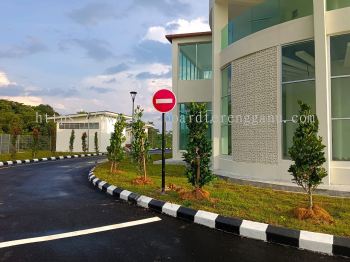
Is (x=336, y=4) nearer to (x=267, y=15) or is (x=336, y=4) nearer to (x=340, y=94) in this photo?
(x=267, y=15)

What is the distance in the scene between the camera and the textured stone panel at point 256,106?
479 inches

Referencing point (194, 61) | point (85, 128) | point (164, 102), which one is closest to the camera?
point (164, 102)

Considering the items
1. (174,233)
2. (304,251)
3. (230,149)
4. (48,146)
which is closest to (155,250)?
(174,233)

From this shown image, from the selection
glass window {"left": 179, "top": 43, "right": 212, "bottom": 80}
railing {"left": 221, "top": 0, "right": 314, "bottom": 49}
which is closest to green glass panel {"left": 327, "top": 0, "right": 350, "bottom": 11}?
railing {"left": 221, "top": 0, "right": 314, "bottom": 49}

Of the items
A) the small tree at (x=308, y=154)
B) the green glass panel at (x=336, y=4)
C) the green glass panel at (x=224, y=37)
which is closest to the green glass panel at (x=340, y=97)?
the green glass panel at (x=336, y=4)

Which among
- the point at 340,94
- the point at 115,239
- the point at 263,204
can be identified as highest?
the point at 340,94

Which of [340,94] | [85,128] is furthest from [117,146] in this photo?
[85,128]

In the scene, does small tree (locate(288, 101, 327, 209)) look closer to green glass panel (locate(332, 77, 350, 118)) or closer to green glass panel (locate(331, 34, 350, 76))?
green glass panel (locate(332, 77, 350, 118))

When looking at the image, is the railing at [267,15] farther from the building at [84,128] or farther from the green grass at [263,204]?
the building at [84,128]

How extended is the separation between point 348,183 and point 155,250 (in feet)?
23.7

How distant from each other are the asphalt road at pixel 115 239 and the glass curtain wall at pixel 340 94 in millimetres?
5865

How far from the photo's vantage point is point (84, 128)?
1763 inches

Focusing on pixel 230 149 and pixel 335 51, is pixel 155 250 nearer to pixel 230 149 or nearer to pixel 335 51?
pixel 335 51

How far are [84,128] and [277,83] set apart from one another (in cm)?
3556
